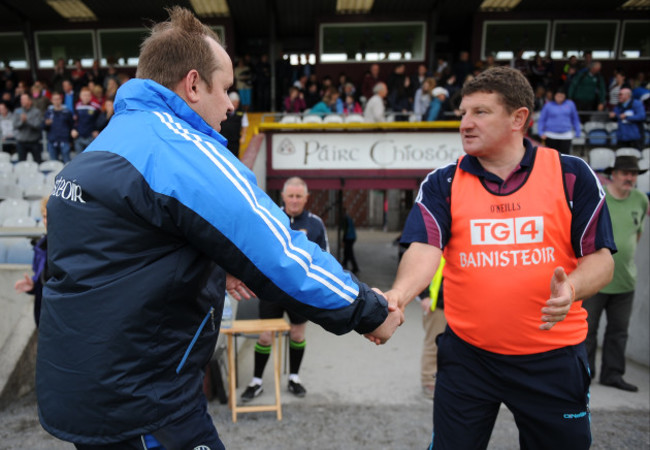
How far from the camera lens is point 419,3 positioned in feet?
55.9

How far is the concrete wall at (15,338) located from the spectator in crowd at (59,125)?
6269mm

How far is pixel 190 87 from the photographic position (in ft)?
5.02

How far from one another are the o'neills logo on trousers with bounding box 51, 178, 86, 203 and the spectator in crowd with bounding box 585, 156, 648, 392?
4.87 metres

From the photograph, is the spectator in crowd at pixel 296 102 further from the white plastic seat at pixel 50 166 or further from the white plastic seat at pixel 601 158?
the white plastic seat at pixel 601 158

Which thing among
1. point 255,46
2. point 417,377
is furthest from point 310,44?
point 417,377

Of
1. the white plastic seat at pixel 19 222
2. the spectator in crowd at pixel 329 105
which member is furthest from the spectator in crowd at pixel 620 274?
the spectator in crowd at pixel 329 105

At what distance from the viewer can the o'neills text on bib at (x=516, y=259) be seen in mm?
2053

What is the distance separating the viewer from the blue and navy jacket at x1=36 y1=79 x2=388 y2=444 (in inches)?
51.9

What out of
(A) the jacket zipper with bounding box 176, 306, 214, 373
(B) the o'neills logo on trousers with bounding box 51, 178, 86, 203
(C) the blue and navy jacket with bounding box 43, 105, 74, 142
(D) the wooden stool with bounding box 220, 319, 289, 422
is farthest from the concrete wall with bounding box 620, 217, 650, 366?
(C) the blue and navy jacket with bounding box 43, 105, 74, 142

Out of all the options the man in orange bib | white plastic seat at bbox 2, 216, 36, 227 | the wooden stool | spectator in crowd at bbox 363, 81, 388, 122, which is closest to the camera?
the man in orange bib

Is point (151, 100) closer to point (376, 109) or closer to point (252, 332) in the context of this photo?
point (252, 332)

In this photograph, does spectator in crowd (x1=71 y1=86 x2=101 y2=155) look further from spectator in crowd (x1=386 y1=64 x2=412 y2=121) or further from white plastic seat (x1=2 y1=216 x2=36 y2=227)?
spectator in crowd (x1=386 y1=64 x2=412 y2=121)

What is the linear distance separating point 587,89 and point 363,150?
723cm

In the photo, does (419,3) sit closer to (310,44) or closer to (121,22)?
(310,44)
